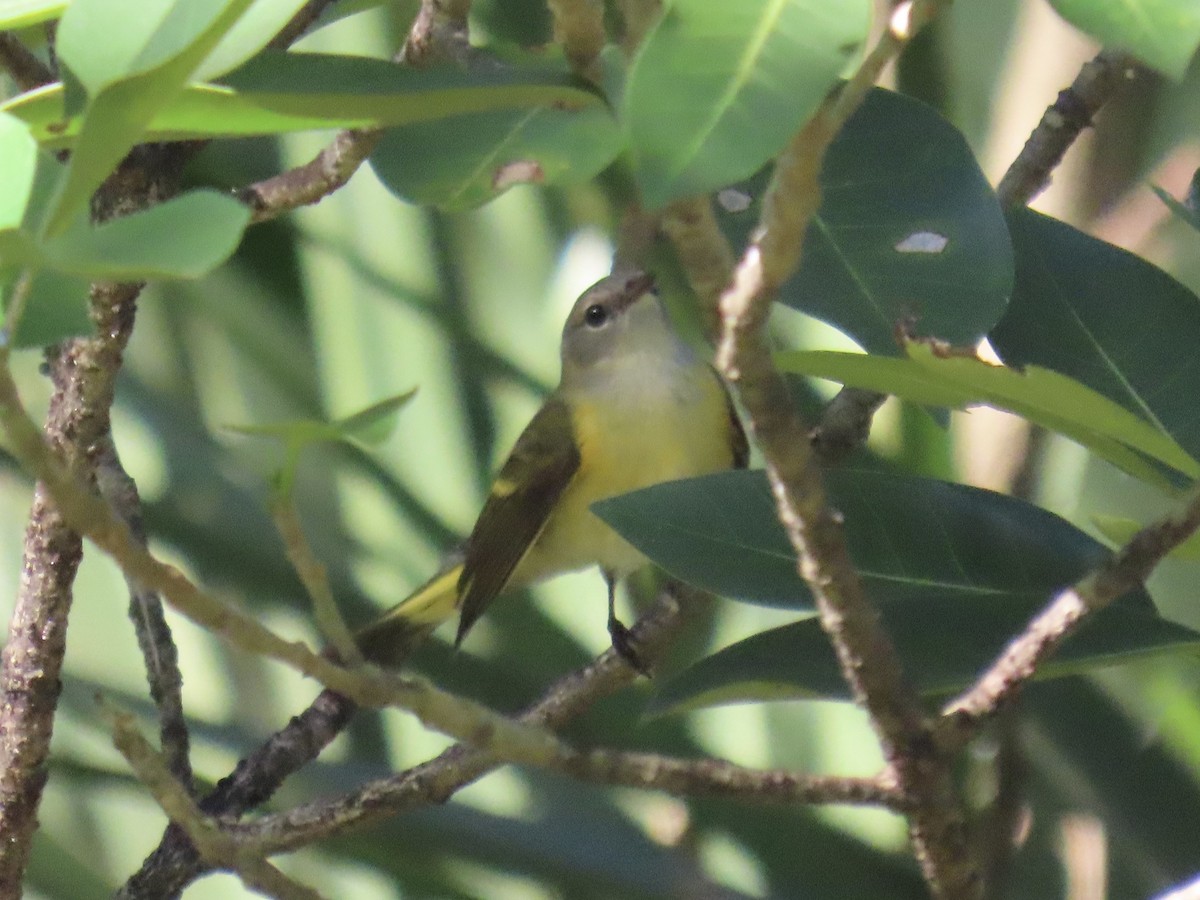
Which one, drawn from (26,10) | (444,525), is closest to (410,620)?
(444,525)

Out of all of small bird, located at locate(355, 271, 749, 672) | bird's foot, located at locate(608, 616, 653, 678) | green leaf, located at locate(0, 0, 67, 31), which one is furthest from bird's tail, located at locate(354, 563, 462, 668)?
green leaf, located at locate(0, 0, 67, 31)

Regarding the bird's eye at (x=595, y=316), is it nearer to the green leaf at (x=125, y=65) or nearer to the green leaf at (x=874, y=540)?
the green leaf at (x=874, y=540)

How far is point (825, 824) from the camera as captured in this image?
54.6 inches

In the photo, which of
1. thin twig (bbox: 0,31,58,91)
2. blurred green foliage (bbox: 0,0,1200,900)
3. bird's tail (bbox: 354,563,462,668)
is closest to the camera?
thin twig (bbox: 0,31,58,91)

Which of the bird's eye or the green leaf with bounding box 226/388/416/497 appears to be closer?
the green leaf with bounding box 226/388/416/497

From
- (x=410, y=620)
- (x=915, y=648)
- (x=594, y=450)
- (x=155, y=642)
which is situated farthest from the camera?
(x=594, y=450)

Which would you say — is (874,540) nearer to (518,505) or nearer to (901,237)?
(901,237)

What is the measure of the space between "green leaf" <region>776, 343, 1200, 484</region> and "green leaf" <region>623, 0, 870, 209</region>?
20 centimetres

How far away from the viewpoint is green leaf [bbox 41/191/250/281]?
38cm

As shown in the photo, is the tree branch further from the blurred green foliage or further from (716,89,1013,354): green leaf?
the blurred green foliage

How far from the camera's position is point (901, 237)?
781mm

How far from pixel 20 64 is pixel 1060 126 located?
736mm

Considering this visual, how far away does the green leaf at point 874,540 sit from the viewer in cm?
77

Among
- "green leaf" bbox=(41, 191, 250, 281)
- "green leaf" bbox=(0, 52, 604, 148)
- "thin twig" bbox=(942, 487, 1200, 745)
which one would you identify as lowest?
"thin twig" bbox=(942, 487, 1200, 745)
